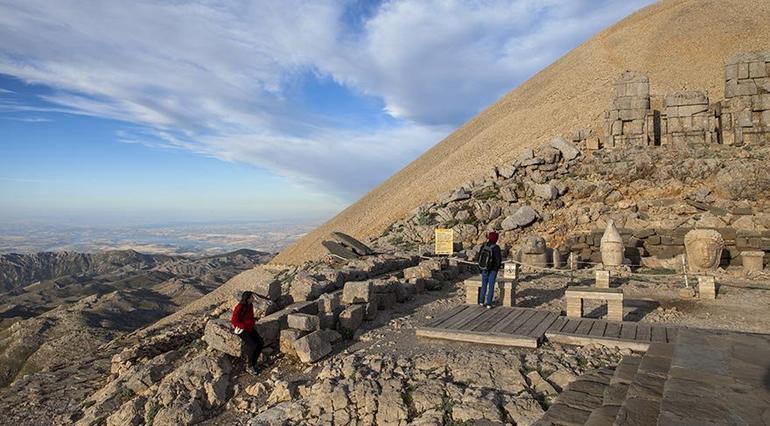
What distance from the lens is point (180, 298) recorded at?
131ft

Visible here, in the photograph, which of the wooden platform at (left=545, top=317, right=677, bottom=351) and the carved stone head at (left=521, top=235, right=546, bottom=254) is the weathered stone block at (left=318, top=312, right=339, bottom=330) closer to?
the wooden platform at (left=545, top=317, right=677, bottom=351)

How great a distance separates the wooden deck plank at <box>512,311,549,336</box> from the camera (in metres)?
8.13

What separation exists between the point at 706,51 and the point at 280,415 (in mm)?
41366

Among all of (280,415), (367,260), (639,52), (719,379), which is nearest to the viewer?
(719,379)

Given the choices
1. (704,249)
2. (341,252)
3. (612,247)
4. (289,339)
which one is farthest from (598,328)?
(341,252)

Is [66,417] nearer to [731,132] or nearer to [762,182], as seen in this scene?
[762,182]

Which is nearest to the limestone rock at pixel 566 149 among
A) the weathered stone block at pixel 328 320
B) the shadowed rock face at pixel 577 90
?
the shadowed rock face at pixel 577 90

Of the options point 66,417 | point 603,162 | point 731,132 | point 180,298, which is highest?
point 731,132

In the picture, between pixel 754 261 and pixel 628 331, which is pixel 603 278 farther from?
pixel 754 261

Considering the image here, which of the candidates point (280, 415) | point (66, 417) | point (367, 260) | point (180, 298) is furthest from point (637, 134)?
point (180, 298)

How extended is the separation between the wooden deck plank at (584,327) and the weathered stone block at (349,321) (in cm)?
384

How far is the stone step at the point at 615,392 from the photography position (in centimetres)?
488

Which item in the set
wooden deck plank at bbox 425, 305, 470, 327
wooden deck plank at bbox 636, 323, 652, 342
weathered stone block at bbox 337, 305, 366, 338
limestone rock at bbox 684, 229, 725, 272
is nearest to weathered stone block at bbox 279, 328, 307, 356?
weathered stone block at bbox 337, 305, 366, 338

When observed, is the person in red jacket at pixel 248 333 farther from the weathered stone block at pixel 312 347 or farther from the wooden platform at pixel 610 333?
the wooden platform at pixel 610 333
